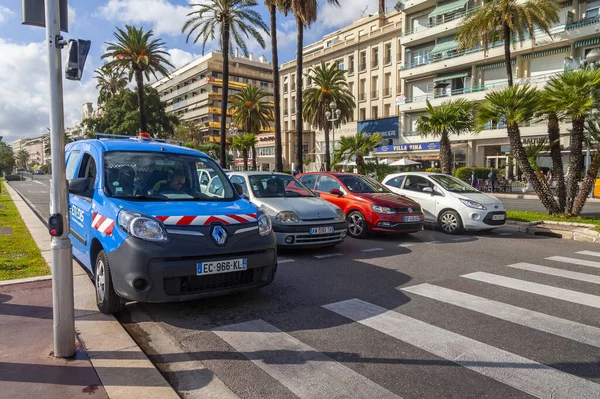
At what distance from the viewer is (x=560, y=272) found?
22.0 feet

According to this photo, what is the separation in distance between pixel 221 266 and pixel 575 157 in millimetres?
12075

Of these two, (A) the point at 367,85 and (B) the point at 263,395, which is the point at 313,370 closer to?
(B) the point at 263,395

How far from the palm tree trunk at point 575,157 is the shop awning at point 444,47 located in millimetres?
28934

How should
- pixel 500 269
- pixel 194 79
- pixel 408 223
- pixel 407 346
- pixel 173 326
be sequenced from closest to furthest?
pixel 407 346 → pixel 173 326 → pixel 500 269 → pixel 408 223 → pixel 194 79

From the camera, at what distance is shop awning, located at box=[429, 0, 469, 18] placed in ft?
124

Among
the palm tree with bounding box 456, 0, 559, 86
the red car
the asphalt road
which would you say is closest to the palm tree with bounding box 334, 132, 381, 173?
the palm tree with bounding box 456, 0, 559, 86

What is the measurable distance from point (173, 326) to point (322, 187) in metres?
7.03

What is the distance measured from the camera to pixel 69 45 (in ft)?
11.3

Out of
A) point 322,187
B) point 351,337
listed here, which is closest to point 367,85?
point 322,187

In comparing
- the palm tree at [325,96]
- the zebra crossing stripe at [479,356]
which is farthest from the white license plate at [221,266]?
the palm tree at [325,96]

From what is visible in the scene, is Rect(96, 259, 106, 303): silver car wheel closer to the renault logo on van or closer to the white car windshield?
the renault logo on van

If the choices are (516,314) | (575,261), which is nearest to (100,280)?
(516,314)

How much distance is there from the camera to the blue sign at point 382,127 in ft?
149

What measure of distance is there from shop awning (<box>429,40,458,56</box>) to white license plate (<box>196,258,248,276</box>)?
39318mm
